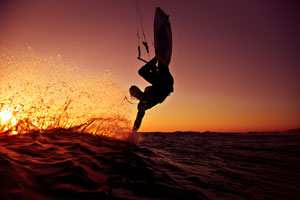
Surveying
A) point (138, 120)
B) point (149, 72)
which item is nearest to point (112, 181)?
point (149, 72)

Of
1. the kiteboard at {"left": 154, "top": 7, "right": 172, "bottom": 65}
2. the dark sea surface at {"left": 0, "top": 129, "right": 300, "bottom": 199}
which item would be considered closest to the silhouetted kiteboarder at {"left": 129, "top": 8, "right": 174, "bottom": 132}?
the kiteboard at {"left": 154, "top": 7, "right": 172, "bottom": 65}

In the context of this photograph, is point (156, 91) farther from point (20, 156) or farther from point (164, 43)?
point (20, 156)

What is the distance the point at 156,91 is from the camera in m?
8.35

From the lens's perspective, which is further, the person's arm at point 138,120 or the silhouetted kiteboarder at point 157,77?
the person's arm at point 138,120

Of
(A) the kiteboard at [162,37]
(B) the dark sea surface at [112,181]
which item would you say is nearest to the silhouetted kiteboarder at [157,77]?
(A) the kiteboard at [162,37]

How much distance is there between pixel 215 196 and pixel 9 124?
660 cm

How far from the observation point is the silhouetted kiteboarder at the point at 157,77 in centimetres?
802

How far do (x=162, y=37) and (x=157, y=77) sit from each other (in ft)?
11.6

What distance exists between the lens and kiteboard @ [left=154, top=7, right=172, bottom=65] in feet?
29.3

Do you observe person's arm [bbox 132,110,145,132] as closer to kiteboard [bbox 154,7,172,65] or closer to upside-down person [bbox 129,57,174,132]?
upside-down person [bbox 129,57,174,132]

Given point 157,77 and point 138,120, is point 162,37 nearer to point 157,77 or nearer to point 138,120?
point 157,77

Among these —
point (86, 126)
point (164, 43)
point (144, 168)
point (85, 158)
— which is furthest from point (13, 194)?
point (164, 43)

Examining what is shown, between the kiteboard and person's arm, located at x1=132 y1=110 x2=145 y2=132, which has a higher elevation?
the kiteboard

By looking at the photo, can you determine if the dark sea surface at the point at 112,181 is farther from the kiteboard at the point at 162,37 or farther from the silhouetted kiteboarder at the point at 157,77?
the kiteboard at the point at 162,37
